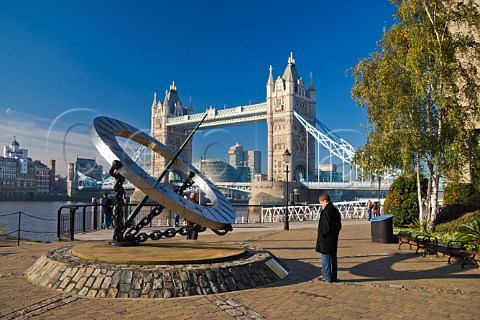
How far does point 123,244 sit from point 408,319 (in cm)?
512

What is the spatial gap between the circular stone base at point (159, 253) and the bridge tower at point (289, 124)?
213ft

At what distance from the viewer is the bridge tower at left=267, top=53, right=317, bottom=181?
2945 inches

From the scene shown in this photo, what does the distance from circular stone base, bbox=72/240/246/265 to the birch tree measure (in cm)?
906

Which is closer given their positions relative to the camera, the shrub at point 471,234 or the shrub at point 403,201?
the shrub at point 471,234

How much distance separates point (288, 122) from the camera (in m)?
75.1

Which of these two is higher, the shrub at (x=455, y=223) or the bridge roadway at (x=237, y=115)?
the bridge roadway at (x=237, y=115)

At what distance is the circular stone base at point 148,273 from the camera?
563cm

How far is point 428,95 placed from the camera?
14.5 metres

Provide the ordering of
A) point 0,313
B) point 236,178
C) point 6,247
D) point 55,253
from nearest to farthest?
point 0,313 < point 55,253 < point 6,247 < point 236,178

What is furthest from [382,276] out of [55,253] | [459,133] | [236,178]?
[236,178]

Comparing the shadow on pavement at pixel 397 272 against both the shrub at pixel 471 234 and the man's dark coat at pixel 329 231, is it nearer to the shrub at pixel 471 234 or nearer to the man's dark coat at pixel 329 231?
the man's dark coat at pixel 329 231

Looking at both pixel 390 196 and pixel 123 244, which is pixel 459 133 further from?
pixel 123 244

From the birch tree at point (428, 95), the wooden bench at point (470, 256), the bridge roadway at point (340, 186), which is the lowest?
the wooden bench at point (470, 256)

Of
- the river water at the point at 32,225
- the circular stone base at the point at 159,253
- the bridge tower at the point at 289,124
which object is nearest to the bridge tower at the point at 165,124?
the bridge tower at the point at 289,124
